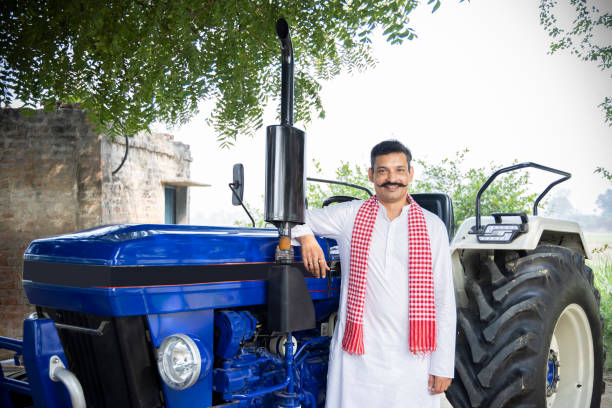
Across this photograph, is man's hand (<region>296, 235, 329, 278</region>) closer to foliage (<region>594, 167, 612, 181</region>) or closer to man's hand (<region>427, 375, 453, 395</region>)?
man's hand (<region>427, 375, 453, 395</region>)

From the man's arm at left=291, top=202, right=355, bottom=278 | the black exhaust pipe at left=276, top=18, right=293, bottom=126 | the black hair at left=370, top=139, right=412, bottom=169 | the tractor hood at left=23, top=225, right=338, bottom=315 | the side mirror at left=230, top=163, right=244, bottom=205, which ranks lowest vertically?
the tractor hood at left=23, top=225, right=338, bottom=315

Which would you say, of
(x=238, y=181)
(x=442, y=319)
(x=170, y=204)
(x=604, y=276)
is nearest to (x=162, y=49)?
(x=238, y=181)

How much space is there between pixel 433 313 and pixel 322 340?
0.59 meters

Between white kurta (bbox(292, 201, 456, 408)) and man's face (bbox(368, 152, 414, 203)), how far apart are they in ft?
0.34

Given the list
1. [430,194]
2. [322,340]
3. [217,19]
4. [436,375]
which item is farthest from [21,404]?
[217,19]

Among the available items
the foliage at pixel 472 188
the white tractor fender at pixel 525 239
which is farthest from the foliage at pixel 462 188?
the white tractor fender at pixel 525 239

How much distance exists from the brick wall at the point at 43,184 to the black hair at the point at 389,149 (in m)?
5.22

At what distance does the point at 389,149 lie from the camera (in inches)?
90.4

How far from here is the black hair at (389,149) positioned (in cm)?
230

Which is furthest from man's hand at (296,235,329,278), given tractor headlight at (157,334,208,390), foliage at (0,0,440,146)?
foliage at (0,0,440,146)

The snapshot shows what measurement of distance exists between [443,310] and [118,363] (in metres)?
1.30

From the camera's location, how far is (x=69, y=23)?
15.7 feet

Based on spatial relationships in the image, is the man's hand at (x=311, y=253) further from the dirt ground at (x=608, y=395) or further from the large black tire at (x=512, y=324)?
the dirt ground at (x=608, y=395)

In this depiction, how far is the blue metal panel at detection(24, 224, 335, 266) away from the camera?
6.05 ft
